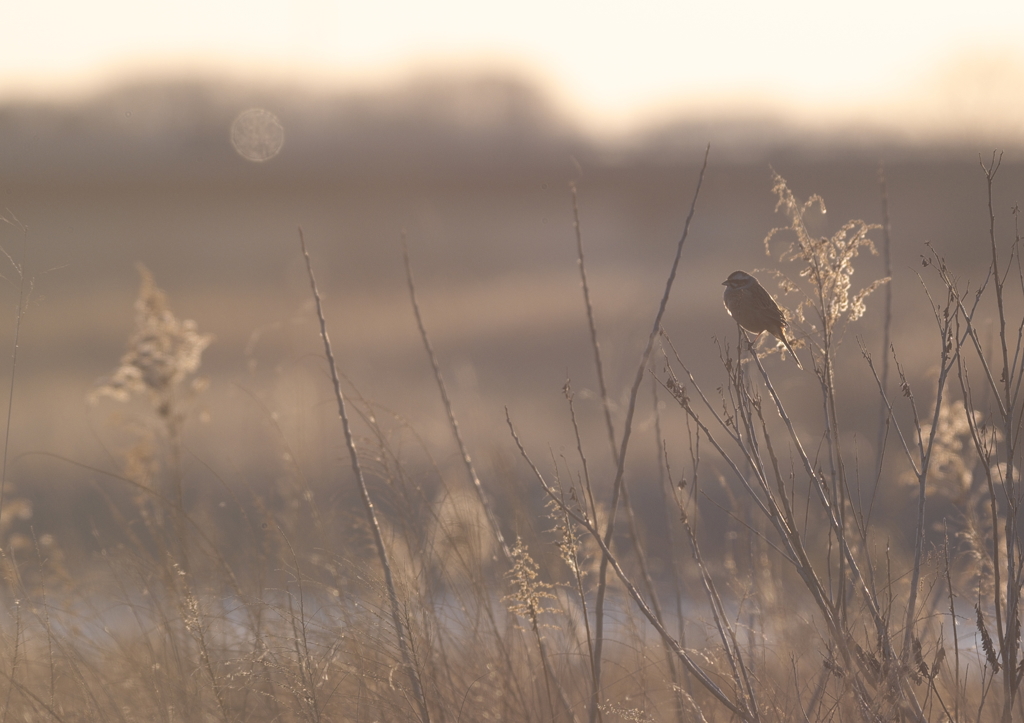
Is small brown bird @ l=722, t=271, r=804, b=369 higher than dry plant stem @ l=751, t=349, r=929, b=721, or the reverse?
small brown bird @ l=722, t=271, r=804, b=369

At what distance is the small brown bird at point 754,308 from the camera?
6.93 ft

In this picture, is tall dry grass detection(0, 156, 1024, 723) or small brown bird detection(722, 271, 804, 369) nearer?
tall dry grass detection(0, 156, 1024, 723)

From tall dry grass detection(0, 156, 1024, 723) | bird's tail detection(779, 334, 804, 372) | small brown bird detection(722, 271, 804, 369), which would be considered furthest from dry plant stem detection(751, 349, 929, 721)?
small brown bird detection(722, 271, 804, 369)

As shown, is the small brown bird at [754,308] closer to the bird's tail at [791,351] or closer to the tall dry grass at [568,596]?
the bird's tail at [791,351]

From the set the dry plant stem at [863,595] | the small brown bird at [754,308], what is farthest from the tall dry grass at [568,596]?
the small brown bird at [754,308]

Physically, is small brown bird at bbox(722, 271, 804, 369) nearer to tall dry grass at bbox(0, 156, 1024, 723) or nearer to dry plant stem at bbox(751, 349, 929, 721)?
tall dry grass at bbox(0, 156, 1024, 723)

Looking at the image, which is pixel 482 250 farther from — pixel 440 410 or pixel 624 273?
pixel 440 410

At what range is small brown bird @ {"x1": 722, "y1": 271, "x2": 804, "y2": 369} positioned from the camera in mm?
2113

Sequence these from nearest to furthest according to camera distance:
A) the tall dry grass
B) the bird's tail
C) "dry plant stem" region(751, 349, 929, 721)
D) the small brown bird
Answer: "dry plant stem" region(751, 349, 929, 721) → the tall dry grass → the bird's tail → the small brown bird

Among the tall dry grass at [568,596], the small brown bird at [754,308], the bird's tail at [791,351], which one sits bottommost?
the tall dry grass at [568,596]

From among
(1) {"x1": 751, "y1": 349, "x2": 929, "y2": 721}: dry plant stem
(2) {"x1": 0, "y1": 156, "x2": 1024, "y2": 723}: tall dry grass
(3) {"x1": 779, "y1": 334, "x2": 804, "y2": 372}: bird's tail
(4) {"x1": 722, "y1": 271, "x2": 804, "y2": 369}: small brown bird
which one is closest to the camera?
(1) {"x1": 751, "y1": 349, "x2": 929, "y2": 721}: dry plant stem


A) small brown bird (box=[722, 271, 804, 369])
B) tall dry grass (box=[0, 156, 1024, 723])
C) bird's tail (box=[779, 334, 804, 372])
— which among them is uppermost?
small brown bird (box=[722, 271, 804, 369])

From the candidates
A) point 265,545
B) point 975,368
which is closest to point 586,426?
point 975,368

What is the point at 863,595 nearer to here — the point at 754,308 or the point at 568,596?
the point at 754,308
